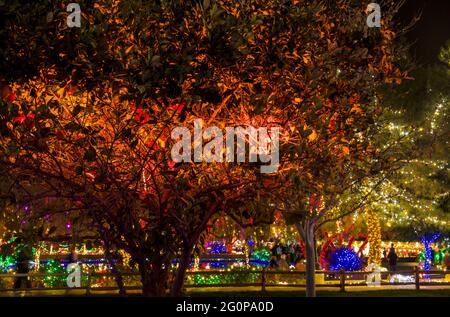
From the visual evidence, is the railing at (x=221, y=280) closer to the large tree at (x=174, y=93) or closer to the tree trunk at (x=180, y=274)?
the tree trunk at (x=180, y=274)

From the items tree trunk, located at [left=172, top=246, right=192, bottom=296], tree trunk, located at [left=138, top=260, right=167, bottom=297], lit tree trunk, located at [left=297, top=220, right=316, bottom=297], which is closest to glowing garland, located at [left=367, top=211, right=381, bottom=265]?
lit tree trunk, located at [left=297, top=220, right=316, bottom=297]

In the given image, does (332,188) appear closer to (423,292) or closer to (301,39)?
(301,39)

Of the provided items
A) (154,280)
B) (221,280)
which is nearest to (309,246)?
(221,280)

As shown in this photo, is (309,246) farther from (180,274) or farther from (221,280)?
(180,274)

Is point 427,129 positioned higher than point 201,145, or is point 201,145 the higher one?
point 427,129

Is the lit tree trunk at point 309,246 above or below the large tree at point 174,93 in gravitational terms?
below

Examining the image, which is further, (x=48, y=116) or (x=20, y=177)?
(x=20, y=177)

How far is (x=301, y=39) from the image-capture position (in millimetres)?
8984

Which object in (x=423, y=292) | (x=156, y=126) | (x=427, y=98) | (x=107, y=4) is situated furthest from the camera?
(x=427, y=98)

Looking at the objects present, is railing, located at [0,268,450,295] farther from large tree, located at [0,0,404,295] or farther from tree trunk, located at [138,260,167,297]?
large tree, located at [0,0,404,295]

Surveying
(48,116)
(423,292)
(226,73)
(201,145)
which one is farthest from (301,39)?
(423,292)

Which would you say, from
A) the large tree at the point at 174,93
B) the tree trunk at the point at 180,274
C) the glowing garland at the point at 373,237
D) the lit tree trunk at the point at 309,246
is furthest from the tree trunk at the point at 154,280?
the glowing garland at the point at 373,237

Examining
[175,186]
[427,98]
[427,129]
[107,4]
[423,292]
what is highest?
[427,98]
